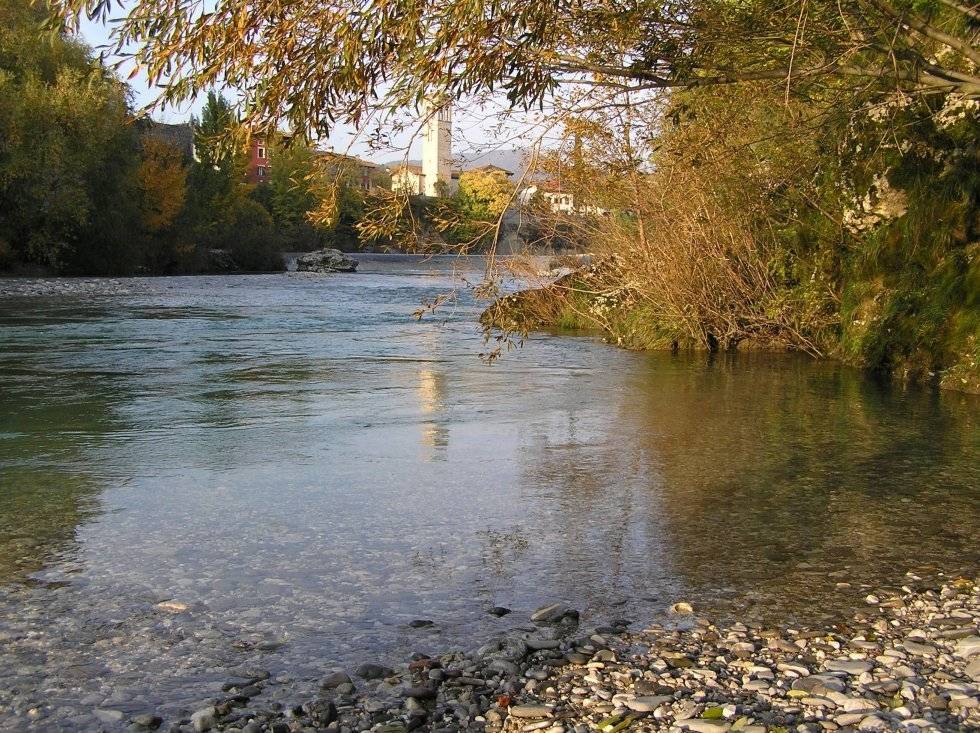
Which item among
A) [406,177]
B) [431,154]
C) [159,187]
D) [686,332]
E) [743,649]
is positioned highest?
[159,187]

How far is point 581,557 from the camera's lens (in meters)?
7.61

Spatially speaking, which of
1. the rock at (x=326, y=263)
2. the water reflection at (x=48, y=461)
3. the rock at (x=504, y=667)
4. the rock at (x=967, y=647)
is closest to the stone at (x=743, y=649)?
the rock at (x=967, y=647)

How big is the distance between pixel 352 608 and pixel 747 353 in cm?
1627

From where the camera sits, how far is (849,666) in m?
5.36

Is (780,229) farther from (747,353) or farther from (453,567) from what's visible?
(453,567)

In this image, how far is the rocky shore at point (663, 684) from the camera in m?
4.77

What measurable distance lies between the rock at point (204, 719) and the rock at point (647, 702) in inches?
76.3

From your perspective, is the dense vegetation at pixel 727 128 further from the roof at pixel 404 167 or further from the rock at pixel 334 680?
the rock at pixel 334 680

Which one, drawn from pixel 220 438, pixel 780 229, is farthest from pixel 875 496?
pixel 780 229

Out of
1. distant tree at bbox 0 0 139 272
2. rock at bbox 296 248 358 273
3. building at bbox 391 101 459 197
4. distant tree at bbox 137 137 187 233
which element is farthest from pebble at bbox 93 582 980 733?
rock at bbox 296 248 358 273

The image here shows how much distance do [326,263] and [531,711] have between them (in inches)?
2457

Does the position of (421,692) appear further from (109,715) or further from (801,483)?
(801,483)

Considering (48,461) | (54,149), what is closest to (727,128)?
(48,461)

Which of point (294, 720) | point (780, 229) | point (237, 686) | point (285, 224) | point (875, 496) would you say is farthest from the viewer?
point (285, 224)
